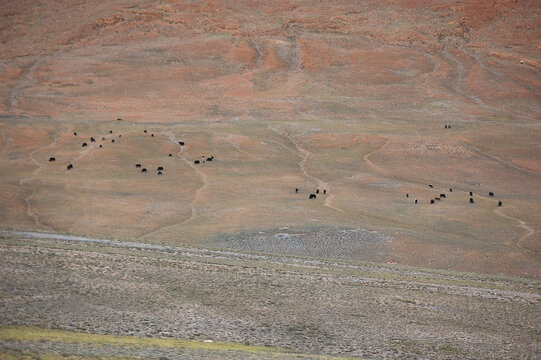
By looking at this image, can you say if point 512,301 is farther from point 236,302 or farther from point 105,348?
point 105,348

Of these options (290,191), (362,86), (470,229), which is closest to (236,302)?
(470,229)

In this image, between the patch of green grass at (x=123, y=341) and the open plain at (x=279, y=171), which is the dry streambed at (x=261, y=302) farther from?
the patch of green grass at (x=123, y=341)

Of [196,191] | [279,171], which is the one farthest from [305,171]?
[196,191]

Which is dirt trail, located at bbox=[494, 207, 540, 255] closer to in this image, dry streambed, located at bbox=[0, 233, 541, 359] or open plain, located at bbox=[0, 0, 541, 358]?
open plain, located at bbox=[0, 0, 541, 358]

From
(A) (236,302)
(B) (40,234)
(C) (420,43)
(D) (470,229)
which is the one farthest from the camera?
(C) (420,43)

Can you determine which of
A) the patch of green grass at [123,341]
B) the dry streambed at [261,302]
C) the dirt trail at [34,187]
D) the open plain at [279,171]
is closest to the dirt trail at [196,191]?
the open plain at [279,171]

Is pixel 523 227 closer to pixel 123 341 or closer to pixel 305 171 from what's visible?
pixel 305 171

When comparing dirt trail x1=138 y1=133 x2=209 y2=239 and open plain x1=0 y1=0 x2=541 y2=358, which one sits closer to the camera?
open plain x1=0 y1=0 x2=541 y2=358

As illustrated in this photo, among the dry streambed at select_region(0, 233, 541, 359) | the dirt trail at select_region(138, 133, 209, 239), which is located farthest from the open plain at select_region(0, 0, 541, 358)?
the dirt trail at select_region(138, 133, 209, 239)
